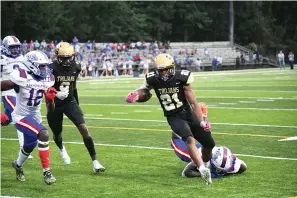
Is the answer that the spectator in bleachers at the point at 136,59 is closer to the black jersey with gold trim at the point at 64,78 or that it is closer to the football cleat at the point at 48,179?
the black jersey with gold trim at the point at 64,78

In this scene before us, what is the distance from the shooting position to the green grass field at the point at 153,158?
314 inches

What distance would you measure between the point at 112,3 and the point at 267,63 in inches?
594

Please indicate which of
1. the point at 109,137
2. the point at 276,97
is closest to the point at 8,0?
the point at 276,97

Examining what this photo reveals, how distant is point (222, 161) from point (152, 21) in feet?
194

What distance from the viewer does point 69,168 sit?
379 inches

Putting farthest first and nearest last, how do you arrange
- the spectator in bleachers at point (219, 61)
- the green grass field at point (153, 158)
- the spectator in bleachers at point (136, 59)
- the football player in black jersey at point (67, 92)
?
the spectator in bleachers at point (219, 61) < the spectator in bleachers at point (136, 59) < the football player in black jersey at point (67, 92) < the green grass field at point (153, 158)

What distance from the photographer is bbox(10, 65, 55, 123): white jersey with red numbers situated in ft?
27.2

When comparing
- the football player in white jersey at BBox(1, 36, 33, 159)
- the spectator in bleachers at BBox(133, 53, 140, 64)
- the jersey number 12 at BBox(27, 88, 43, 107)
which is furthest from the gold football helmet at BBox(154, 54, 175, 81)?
the spectator in bleachers at BBox(133, 53, 140, 64)

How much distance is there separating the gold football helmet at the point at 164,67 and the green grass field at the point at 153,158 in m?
1.33

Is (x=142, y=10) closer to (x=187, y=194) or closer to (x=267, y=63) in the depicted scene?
(x=267, y=63)

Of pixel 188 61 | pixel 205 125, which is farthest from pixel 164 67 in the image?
pixel 188 61

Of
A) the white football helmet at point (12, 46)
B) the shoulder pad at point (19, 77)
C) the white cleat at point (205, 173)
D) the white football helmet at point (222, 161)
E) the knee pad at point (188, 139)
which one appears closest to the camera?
the white cleat at point (205, 173)

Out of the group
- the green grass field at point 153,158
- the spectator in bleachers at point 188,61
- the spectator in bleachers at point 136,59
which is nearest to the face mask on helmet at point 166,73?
the green grass field at point 153,158

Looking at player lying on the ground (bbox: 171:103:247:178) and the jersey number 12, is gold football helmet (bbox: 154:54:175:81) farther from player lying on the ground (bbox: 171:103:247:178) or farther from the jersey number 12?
the jersey number 12
